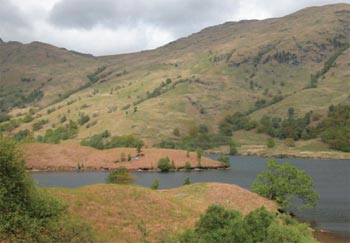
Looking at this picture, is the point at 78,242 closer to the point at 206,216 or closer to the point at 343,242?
the point at 206,216

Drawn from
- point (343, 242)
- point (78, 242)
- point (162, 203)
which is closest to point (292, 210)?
point (343, 242)

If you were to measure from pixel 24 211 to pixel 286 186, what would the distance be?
69246mm

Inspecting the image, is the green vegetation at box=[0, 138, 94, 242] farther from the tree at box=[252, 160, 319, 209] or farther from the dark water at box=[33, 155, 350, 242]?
the tree at box=[252, 160, 319, 209]

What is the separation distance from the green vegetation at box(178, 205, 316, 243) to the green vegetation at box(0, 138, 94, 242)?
52.7 ft

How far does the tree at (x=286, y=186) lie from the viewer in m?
103

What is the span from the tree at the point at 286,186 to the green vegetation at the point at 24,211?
63373 millimetres

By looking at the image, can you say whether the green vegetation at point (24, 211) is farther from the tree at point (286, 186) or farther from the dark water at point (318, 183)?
the tree at point (286, 186)

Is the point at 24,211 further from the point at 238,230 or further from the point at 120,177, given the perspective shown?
the point at 120,177

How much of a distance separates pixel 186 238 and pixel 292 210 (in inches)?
2982

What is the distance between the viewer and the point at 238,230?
125ft

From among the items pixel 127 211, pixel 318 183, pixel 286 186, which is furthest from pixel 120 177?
pixel 318 183

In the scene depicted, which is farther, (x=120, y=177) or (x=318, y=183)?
(x=318, y=183)

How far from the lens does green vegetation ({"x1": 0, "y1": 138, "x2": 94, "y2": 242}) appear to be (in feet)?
158

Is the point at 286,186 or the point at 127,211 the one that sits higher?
the point at 127,211
